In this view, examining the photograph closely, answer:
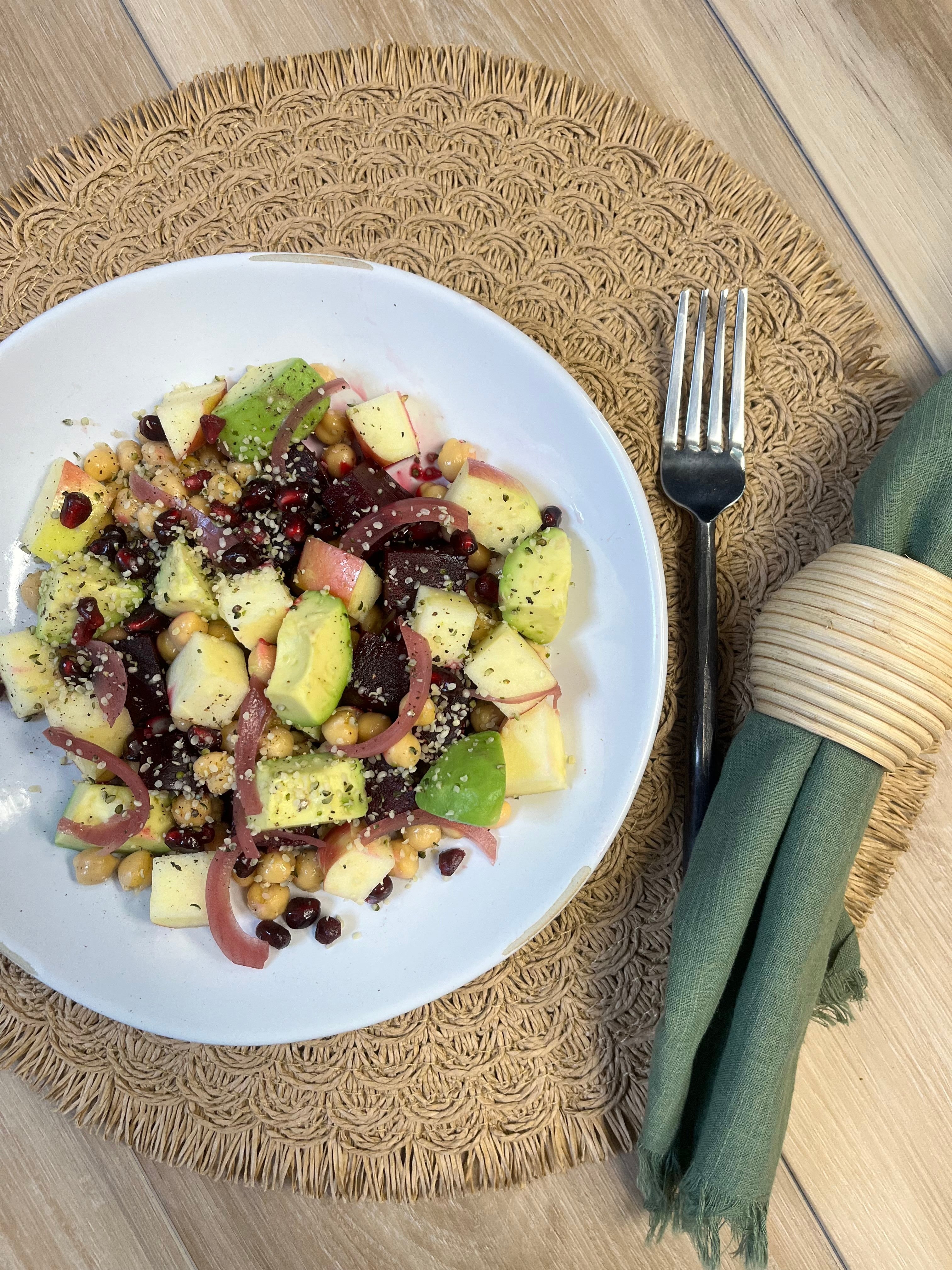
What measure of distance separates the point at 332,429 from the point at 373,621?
44cm

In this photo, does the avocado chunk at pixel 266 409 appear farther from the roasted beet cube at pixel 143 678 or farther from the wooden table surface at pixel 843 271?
the wooden table surface at pixel 843 271

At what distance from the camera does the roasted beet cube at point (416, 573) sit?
68.9 inches

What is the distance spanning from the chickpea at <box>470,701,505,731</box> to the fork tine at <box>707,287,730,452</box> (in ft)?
2.56

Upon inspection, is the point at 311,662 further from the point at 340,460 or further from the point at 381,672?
the point at 340,460

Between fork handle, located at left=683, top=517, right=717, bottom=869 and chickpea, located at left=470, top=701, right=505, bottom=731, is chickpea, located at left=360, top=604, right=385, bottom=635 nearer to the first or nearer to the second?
chickpea, located at left=470, top=701, right=505, bottom=731

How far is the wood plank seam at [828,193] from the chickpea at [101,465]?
180 centimetres

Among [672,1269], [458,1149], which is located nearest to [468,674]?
[458,1149]

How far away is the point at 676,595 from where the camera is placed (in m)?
1.96

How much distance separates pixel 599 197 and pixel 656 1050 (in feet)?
6.33

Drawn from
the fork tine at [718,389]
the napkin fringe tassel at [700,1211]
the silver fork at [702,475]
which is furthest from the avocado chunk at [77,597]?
the napkin fringe tassel at [700,1211]

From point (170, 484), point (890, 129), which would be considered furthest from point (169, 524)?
point (890, 129)

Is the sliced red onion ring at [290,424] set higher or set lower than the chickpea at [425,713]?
higher

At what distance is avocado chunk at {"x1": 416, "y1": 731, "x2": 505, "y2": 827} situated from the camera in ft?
5.47

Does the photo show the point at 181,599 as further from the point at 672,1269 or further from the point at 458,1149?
the point at 672,1269
